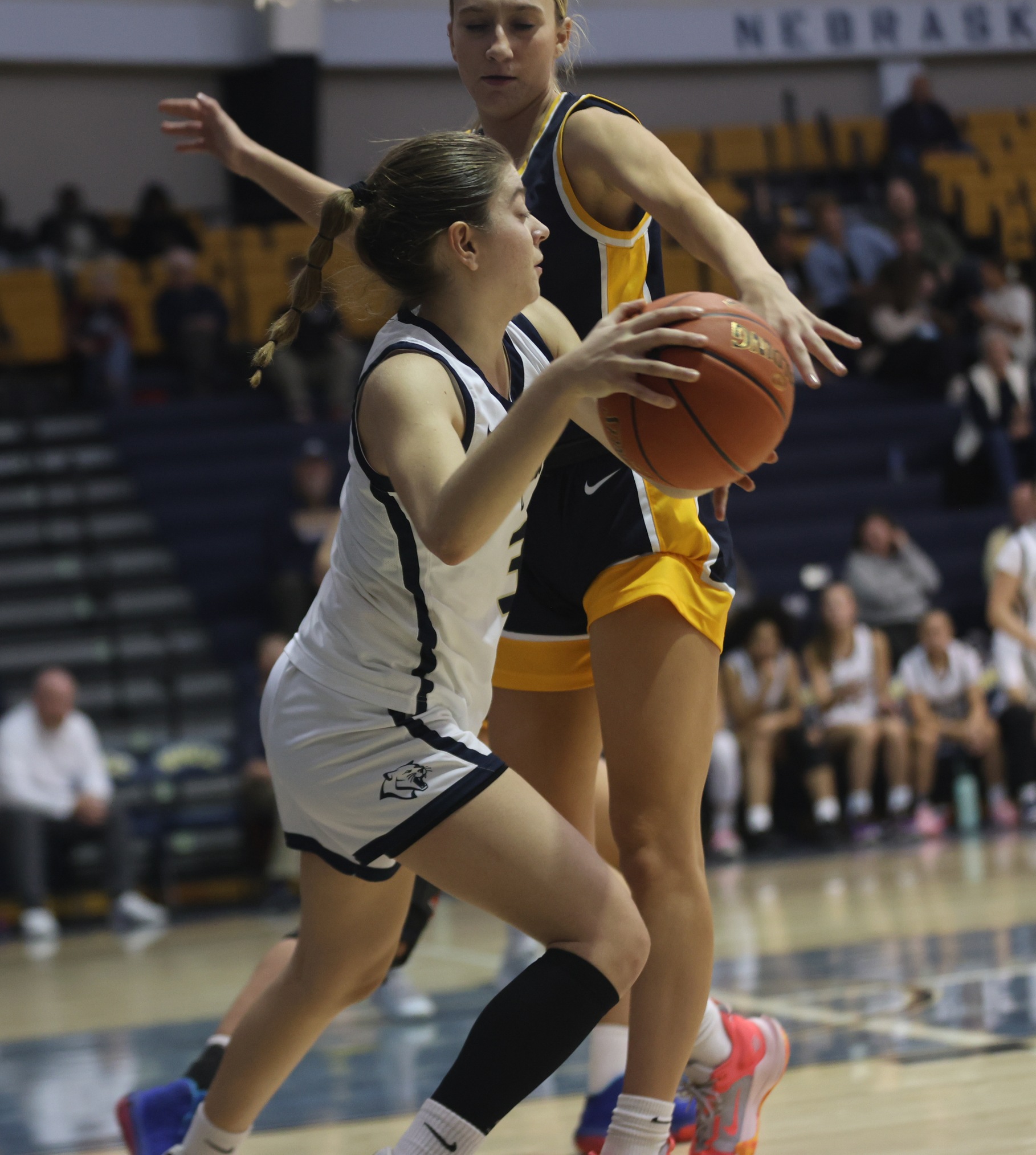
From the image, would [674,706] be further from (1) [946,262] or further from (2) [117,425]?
(1) [946,262]

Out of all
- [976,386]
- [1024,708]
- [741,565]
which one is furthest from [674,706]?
[976,386]

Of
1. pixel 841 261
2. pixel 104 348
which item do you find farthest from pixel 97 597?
pixel 841 261

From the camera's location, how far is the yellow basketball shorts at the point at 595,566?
2.59 metres

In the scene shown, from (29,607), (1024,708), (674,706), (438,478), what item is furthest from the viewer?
(29,607)

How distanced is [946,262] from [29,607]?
25.4ft

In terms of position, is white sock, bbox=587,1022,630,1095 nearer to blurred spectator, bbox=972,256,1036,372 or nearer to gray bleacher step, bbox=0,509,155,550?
gray bleacher step, bbox=0,509,155,550

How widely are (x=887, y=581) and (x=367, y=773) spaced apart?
767 centimetres

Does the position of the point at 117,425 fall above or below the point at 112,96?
below

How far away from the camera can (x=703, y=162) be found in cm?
1478

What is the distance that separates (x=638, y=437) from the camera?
7.36ft

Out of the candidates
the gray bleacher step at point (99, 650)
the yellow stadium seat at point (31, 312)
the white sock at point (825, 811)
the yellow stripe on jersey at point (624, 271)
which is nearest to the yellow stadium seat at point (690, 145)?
the yellow stadium seat at point (31, 312)

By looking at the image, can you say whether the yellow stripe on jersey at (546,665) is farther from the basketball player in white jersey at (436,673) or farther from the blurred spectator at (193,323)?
the blurred spectator at (193,323)

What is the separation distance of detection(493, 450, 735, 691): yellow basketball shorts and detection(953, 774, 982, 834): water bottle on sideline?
21.7 ft

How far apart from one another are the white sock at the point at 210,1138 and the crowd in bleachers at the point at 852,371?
9.01 ft
